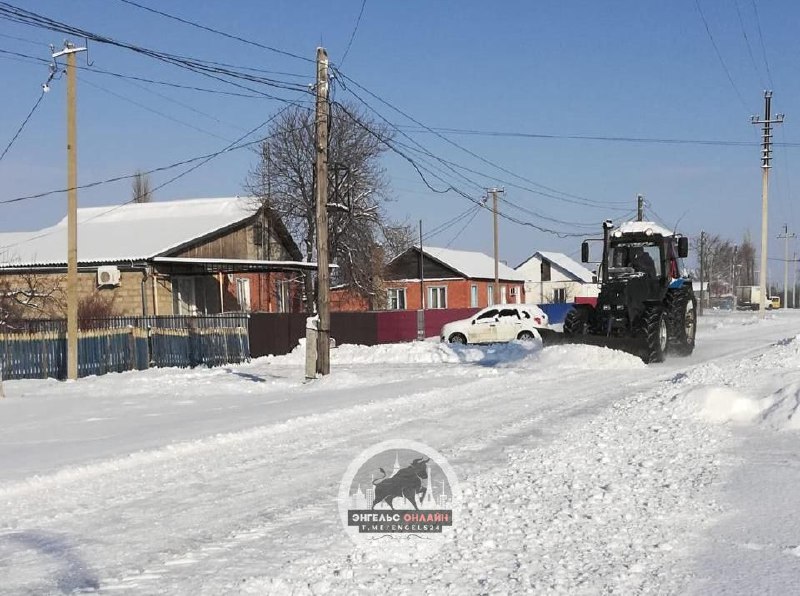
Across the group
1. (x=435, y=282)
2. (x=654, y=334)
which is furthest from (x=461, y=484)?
(x=435, y=282)

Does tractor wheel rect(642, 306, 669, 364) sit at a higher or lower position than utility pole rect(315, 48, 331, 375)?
lower

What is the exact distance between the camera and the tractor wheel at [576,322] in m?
21.2

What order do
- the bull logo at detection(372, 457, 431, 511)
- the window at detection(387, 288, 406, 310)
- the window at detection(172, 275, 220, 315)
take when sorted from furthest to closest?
the window at detection(387, 288, 406, 310) < the window at detection(172, 275, 220, 315) < the bull logo at detection(372, 457, 431, 511)

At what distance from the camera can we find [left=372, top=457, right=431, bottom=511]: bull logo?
6.96 metres

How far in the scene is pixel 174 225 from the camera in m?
35.2

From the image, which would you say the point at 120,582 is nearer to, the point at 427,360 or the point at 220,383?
the point at 220,383

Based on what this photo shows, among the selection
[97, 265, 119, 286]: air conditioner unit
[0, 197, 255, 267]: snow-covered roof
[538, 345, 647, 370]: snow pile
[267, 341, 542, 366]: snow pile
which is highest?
[0, 197, 255, 267]: snow-covered roof

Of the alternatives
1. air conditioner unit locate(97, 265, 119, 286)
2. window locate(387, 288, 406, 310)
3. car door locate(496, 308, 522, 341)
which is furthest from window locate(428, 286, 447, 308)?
air conditioner unit locate(97, 265, 119, 286)

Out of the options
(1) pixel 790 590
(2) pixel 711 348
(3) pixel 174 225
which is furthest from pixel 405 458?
(3) pixel 174 225

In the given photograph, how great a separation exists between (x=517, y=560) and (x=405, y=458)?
3521 mm

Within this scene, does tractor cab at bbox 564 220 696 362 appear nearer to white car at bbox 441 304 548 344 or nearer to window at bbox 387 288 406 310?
white car at bbox 441 304 548 344

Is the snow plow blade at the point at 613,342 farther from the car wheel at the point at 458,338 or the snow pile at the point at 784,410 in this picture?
the car wheel at the point at 458,338

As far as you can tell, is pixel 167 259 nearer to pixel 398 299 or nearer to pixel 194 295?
pixel 194 295

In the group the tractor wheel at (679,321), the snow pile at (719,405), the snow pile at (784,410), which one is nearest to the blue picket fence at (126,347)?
the tractor wheel at (679,321)
